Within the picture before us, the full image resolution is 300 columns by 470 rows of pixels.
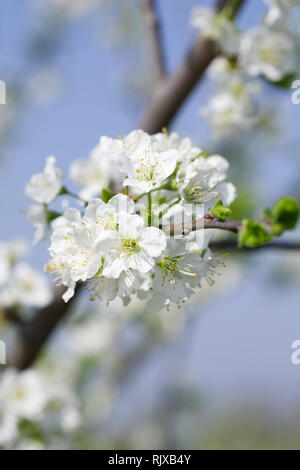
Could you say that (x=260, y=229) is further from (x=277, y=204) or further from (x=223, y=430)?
(x=223, y=430)

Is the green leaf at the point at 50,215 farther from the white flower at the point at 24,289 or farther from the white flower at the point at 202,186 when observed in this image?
the white flower at the point at 24,289

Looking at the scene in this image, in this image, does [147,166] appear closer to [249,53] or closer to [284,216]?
[284,216]

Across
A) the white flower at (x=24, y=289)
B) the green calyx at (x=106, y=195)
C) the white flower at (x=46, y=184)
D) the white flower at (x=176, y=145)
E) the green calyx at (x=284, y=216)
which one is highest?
the white flower at (x=176, y=145)

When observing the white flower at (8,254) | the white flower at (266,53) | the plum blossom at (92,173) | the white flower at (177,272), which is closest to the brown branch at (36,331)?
the white flower at (8,254)

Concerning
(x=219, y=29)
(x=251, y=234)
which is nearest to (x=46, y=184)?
(x=251, y=234)
